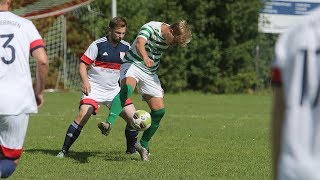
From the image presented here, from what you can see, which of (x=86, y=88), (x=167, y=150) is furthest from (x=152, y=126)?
(x=167, y=150)

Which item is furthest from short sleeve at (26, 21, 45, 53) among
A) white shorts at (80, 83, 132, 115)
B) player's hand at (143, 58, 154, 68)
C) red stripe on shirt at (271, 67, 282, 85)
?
white shorts at (80, 83, 132, 115)

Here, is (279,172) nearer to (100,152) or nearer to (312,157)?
(312,157)

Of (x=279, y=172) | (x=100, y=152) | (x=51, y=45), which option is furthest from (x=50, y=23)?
(x=279, y=172)

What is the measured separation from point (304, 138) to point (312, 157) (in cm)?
7

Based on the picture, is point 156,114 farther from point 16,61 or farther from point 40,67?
point 16,61

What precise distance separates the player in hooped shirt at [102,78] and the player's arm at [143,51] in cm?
52

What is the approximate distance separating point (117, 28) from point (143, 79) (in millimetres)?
658

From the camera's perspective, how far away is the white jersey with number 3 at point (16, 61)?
5723 mm

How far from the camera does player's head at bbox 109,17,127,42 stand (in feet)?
32.6

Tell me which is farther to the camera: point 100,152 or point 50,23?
point 50,23

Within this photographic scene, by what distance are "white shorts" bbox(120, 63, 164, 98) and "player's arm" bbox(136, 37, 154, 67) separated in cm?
42

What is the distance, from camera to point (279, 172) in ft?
9.49

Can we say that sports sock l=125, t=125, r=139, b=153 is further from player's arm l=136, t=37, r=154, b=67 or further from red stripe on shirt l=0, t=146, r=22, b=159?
red stripe on shirt l=0, t=146, r=22, b=159

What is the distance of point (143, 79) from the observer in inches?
393
